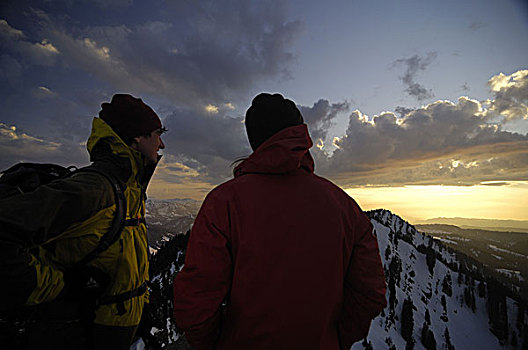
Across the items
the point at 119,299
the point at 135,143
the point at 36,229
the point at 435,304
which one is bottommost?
the point at 435,304

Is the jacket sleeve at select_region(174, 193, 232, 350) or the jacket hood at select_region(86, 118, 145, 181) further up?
the jacket hood at select_region(86, 118, 145, 181)

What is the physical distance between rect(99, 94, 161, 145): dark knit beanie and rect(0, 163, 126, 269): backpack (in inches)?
36.3

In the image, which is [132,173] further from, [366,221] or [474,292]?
[474,292]

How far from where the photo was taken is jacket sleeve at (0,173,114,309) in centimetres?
195

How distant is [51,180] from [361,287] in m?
3.63

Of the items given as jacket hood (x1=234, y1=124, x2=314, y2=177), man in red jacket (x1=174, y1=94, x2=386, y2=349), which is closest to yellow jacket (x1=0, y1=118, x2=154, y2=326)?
man in red jacket (x1=174, y1=94, x2=386, y2=349)

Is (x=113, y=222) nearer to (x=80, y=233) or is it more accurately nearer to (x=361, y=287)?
(x=80, y=233)

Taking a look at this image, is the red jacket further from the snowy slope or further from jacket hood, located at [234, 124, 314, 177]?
the snowy slope

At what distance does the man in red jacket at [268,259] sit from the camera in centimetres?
226

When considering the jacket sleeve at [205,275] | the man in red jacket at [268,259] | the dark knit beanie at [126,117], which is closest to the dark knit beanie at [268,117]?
the man in red jacket at [268,259]

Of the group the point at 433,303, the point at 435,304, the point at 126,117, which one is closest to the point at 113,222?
the point at 126,117

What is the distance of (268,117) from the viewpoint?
2744 mm

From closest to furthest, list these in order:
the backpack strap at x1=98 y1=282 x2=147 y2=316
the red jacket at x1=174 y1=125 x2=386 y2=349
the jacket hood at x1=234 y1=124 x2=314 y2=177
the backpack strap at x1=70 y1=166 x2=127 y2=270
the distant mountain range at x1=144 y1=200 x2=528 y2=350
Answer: the red jacket at x1=174 y1=125 x2=386 y2=349, the jacket hood at x1=234 y1=124 x2=314 y2=177, the backpack strap at x1=70 y1=166 x2=127 y2=270, the backpack strap at x1=98 y1=282 x2=147 y2=316, the distant mountain range at x1=144 y1=200 x2=528 y2=350

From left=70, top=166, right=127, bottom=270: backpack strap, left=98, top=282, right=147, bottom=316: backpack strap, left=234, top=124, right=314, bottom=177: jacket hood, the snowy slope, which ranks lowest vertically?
the snowy slope
